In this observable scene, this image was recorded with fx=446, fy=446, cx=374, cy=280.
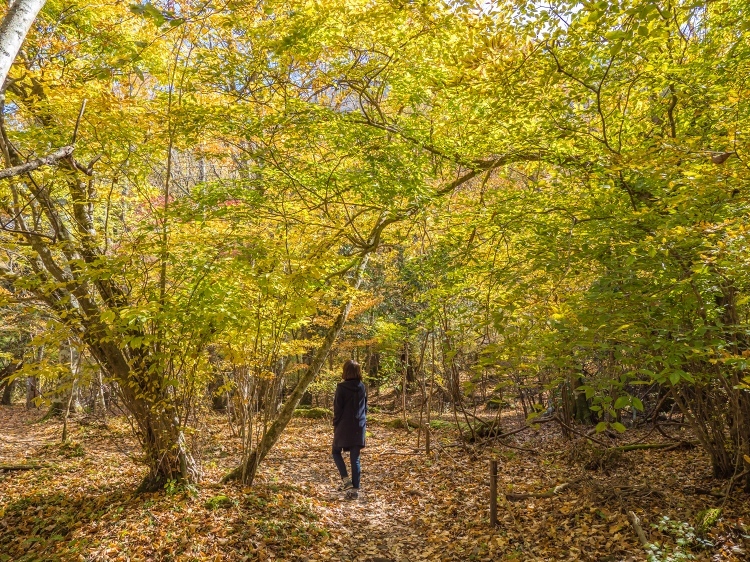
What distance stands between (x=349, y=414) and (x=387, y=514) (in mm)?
1370

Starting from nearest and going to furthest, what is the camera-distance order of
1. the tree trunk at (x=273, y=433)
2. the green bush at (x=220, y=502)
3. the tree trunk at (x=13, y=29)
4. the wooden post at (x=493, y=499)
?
the tree trunk at (x=13, y=29)
the wooden post at (x=493, y=499)
the green bush at (x=220, y=502)
the tree trunk at (x=273, y=433)

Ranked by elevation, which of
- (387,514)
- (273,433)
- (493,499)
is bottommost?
(387,514)

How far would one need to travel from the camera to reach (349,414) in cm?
616

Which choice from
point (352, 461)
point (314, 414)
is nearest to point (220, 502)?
point (352, 461)

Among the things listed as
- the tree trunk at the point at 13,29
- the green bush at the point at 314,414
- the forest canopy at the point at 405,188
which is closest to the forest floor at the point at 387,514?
the forest canopy at the point at 405,188

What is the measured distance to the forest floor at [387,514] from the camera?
4.32 meters

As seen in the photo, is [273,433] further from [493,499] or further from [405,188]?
[405,188]

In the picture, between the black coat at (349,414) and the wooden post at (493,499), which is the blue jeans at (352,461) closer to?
the black coat at (349,414)

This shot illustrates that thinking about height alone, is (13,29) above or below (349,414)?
above

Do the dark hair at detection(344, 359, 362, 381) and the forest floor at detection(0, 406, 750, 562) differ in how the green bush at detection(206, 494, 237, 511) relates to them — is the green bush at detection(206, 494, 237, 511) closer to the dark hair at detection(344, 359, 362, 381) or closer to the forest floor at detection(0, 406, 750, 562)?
the forest floor at detection(0, 406, 750, 562)

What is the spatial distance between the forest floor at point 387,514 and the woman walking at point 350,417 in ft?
2.13

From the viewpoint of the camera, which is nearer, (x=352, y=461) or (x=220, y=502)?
(x=220, y=502)

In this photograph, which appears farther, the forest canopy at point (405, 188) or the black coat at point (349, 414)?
the black coat at point (349, 414)

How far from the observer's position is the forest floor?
432 cm
